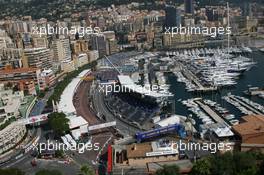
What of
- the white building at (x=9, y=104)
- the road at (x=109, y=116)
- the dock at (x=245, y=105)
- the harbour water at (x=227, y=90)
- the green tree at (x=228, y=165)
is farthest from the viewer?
the harbour water at (x=227, y=90)

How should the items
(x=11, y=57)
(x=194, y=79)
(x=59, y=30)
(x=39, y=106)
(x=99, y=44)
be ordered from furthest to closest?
(x=59, y=30) < (x=99, y=44) < (x=11, y=57) < (x=194, y=79) < (x=39, y=106)

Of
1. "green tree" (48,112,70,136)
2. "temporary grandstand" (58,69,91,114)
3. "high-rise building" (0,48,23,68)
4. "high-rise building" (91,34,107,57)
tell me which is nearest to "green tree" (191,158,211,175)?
"green tree" (48,112,70,136)

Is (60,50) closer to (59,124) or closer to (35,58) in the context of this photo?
(35,58)

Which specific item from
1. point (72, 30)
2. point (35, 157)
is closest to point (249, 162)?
point (35, 157)

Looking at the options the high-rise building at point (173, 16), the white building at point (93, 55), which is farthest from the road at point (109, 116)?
the high-rise building at point (173, 16)

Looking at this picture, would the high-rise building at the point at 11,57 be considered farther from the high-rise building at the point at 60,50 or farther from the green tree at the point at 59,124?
the green tree at the point at 59,124

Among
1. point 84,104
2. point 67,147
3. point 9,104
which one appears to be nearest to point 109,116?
point 84,104
